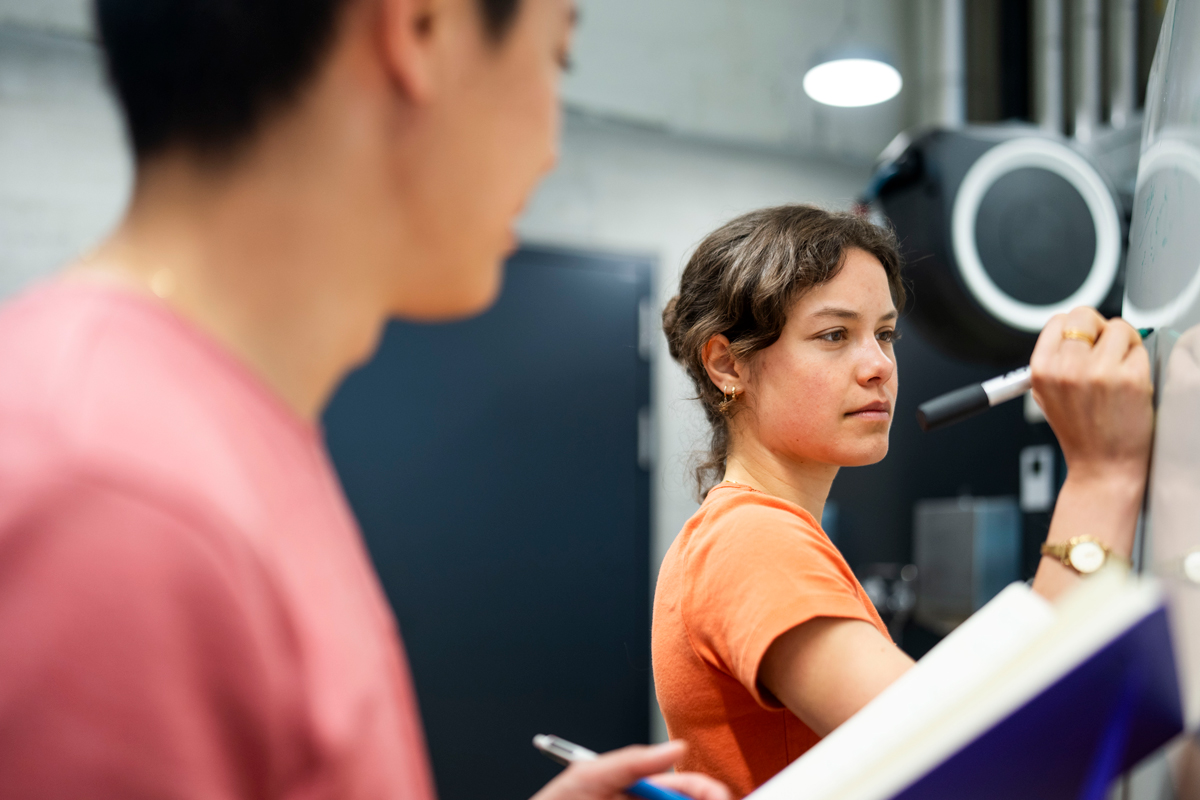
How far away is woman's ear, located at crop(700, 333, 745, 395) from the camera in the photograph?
78 centimetres

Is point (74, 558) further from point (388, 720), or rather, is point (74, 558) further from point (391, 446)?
point (391, 446)

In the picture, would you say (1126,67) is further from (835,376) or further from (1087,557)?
(1087,557)

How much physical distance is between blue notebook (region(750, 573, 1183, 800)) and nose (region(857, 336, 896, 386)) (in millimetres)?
358

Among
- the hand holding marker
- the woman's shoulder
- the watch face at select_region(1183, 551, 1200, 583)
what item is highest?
the hand holding marker

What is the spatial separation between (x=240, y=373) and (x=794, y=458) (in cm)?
54

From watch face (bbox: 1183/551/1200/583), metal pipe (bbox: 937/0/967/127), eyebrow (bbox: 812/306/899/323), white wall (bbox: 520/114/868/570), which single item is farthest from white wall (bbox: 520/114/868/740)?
watch face (bbox: 1183/551/1200/583)

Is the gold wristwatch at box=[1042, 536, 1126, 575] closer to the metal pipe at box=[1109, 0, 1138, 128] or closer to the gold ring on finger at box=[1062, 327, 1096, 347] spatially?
the gold ring on finger at box=[1062, 327, 1096, 347]

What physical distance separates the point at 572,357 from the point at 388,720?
6.95 ft

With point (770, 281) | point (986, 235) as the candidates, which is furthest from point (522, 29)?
point (986, 235)

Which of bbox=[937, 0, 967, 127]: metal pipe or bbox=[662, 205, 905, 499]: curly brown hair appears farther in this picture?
bbox=[937, 0, 967, 127]: metal pipe

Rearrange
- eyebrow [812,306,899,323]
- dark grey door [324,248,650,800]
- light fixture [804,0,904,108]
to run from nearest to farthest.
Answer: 1. eyebrow [812,306,899,323]
2. dark grey door [324,248,650,800]
3. light fixture [804,0,904,108]

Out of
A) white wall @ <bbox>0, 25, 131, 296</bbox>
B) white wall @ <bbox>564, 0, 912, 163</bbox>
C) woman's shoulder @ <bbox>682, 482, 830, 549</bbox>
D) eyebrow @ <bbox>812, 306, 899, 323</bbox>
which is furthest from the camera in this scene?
white wall @ <bbox>564, 0, 912, 163</bbox>

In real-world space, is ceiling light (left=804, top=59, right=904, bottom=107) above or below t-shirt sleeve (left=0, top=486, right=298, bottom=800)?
above

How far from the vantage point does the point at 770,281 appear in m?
0.73
